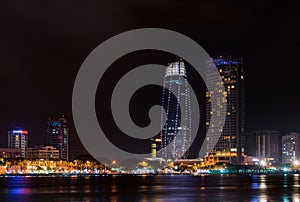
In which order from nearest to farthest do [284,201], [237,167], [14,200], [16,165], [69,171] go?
[284,201] → [14,200] → [16,165] → [69,171] → [237,167]

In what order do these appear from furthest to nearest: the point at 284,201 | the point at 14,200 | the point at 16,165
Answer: the point at 16,165 < the point at 14,200 < the point at 284,201

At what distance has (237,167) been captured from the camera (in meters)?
200

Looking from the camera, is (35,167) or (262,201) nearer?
(262,201)

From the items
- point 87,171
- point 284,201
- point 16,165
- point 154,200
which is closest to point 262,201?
point 284,201

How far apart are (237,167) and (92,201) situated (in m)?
159

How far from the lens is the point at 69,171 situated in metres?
188

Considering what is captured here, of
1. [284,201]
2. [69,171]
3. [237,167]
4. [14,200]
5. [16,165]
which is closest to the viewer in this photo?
[284,201]

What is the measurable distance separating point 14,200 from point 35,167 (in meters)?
Answer: 133

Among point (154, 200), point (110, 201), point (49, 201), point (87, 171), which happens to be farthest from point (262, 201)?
point (87, 171)

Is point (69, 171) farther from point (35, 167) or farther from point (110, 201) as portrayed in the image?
point (110, 201)

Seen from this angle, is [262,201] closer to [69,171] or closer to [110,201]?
[110,201]

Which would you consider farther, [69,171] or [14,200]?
[69,171]

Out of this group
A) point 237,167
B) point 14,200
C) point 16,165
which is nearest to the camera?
point 14,200

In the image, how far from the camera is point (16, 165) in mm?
173875
